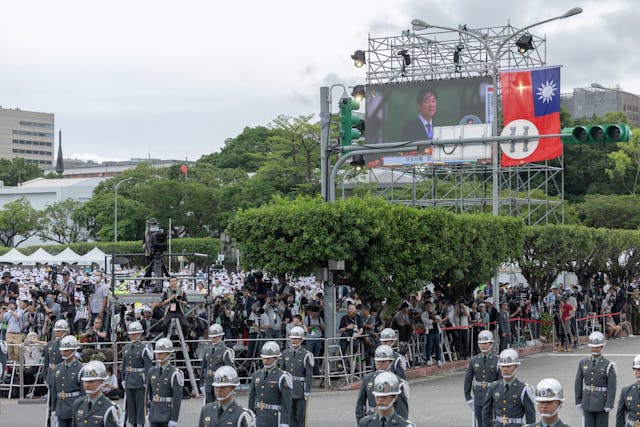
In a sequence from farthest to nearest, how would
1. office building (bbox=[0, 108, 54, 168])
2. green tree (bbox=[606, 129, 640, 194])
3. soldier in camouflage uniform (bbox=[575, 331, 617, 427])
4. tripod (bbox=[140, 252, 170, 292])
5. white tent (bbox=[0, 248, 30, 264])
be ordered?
1. office building (bbox=[0, 108, 54, 168])
2. green tree (bbox=[606, 129, 640, 194])
3. white tent (bbox=[0, 248, 30, 264])
4. tripod (bbox=[140, 252, 170, 292])
5. soldier in camouflage uniform (bbox=[575, 331, 617, 427])

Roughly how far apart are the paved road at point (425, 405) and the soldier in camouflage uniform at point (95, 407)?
23.5ft

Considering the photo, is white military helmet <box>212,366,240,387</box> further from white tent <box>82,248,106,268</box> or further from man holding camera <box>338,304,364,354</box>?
white tent <box>82,248,106,268</box>

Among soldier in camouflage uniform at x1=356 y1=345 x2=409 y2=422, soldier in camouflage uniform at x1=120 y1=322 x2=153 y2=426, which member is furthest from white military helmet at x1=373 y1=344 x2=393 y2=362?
soldier in camouflage uniform at x1=120 y1=322 x2=153 y2=426

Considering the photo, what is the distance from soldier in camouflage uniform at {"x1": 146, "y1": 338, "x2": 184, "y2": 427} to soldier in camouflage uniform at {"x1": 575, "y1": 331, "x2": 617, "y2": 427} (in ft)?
18.3

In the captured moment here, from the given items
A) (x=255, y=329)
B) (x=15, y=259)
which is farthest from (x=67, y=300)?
(x=15, y=259)

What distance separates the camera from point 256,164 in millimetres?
94938

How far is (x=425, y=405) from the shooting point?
1989 cm

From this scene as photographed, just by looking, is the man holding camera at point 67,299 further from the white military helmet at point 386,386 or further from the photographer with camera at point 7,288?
the white military helmet at point 386,386

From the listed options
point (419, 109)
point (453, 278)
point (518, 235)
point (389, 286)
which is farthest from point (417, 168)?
point (389, 286)

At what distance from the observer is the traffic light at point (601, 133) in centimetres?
1839

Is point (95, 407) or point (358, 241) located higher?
point (358, 241)

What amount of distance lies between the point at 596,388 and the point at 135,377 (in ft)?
23.1

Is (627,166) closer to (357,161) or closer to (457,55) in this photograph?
(457,55)

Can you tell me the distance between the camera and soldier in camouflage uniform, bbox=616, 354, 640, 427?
38.9 feet
